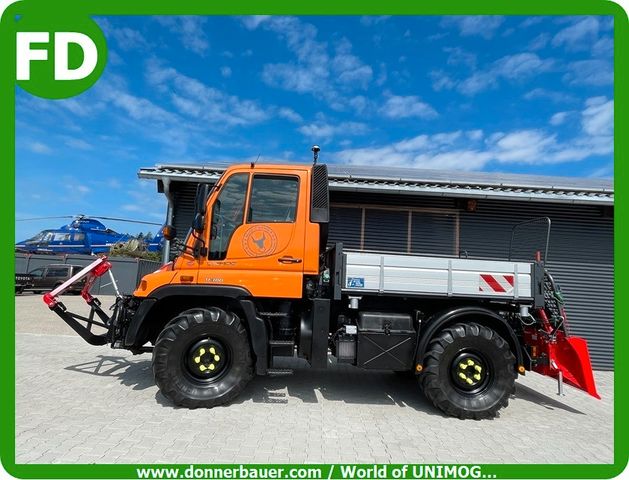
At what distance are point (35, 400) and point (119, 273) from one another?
19096 millimetres

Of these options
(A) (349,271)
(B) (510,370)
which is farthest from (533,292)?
(A) (349,271)

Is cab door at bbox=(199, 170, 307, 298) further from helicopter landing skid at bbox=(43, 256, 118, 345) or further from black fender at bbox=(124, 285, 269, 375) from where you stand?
helicopter landing skid at bbox=(43, 256, 118, 345)

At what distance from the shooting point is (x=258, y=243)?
15.0 feet

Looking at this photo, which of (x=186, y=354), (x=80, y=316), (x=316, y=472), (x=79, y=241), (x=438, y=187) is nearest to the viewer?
(x=316, y=472)

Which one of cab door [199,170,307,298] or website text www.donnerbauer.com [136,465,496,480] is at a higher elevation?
cab door [199,170,307,298]

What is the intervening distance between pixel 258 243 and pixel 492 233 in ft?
18.5

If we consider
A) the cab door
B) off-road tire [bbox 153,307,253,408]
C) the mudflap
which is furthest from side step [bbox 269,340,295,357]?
the mudflap

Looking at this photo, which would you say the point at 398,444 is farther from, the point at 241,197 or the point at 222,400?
the point at 241,197

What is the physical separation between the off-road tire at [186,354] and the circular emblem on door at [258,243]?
826mm

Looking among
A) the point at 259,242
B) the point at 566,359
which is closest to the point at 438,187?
the point at 566,359

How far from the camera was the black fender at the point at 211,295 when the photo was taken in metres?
4.44

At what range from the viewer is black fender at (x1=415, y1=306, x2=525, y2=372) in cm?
447

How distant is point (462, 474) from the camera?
3230mm

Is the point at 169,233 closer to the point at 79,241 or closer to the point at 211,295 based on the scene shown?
the point at 211,295
